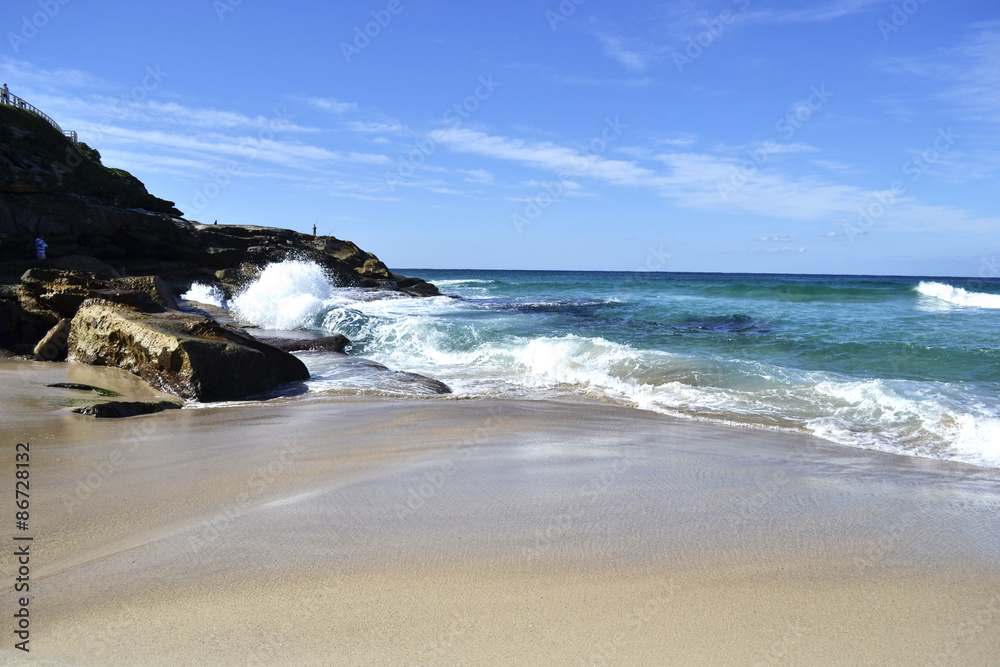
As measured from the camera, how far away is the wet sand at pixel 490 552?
1.99 meters

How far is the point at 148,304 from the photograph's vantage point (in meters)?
8.98

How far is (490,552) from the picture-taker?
105 inches

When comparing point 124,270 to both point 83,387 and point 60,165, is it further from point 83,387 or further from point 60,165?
point 83,387

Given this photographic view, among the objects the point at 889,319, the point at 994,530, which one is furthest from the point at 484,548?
the point at 889,319

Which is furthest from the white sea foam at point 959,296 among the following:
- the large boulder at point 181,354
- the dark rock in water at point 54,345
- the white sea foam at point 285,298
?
the dark rock in water at point 54,345

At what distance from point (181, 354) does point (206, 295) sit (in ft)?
43.1

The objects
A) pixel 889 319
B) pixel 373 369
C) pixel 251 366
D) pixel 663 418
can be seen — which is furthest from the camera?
pixel 889 319

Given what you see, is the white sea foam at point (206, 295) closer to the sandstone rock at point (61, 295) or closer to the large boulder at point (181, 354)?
→ the sandstone rock at point (61, 295)

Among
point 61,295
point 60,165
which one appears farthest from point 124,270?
point 61,295

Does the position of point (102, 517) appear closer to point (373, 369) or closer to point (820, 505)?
point (820, 505)

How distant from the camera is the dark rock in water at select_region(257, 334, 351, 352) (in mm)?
9820

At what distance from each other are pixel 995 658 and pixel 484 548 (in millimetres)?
1824

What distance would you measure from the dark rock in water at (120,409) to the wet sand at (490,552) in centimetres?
26

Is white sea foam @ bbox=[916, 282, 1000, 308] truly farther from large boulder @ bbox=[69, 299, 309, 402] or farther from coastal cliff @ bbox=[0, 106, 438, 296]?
large boulder @ bbox=[69, 299, 309, 402]
